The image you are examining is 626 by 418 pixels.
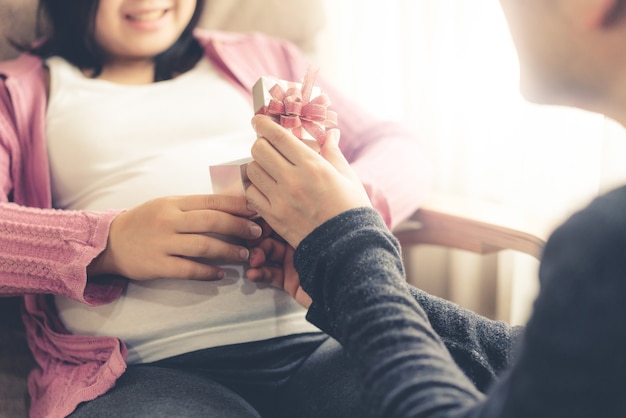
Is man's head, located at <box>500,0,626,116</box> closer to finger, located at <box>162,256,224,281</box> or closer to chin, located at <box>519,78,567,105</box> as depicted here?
chin, located at <box>519,78,567,105</box>

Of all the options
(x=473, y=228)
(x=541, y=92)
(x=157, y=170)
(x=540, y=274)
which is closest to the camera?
(x=540, y=274)

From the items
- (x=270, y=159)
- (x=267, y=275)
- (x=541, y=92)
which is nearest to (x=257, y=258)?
(x=267, y=275)

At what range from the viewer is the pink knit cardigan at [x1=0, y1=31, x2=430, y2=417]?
32.6 inches

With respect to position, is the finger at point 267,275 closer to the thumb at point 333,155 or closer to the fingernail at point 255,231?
the fingernail at point 255,231

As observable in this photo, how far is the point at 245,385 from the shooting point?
88 cm

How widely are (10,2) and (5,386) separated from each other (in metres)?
0.71

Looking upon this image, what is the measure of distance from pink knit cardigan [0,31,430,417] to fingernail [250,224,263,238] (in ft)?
0.64

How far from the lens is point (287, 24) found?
52.2 inches

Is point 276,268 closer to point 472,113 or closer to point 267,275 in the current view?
point 267,275

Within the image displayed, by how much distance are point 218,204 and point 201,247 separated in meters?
0.06

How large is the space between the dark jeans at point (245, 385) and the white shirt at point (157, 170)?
27 mm

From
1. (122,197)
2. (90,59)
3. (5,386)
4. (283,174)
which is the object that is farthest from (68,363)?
(90,59)

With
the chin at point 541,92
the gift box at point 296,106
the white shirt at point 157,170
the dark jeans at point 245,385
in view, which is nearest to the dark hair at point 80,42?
the white shirt at point 157,170

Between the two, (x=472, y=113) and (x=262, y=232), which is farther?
(x=472, y=113)
